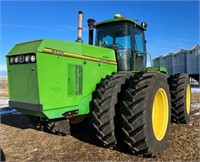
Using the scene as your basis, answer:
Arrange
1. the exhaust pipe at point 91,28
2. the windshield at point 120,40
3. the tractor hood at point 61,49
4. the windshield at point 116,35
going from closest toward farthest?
1. the tractor hood at point 61,49
2. the windshield at point 120,40
3. the windshield at point 116,35
4. the exhaust pipe at point 91,28

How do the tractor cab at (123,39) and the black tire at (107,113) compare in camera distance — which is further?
the tractor cab at (123,39)

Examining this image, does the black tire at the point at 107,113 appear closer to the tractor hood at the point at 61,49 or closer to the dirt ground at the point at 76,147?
the dirt ground at the point at 76,147

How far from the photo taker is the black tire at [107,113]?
4270 mm

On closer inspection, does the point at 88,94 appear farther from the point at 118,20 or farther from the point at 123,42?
the point at 118,20

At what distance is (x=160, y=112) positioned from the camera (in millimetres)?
5090

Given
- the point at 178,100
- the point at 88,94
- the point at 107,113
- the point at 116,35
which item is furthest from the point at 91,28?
the point at 178,100

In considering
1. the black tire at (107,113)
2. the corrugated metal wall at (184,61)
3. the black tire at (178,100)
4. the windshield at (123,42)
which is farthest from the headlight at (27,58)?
the corrugated metal wall at (184,61)

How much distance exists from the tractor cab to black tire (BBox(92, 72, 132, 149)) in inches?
50.6

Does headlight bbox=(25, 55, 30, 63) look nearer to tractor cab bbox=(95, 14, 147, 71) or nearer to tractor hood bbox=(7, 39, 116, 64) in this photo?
tractor hood bbox=(7, 39, 116, 64)

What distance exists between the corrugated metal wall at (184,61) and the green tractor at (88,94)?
2113 cm

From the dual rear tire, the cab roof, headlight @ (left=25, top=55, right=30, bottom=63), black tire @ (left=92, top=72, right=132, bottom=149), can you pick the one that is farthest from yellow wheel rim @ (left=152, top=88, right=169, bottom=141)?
headlight @ (left=25, top=55, right=30, bottom=63)

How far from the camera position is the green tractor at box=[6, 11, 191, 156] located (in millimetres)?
3965

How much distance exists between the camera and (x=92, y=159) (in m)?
4.20

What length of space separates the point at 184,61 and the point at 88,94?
79.0 ft
